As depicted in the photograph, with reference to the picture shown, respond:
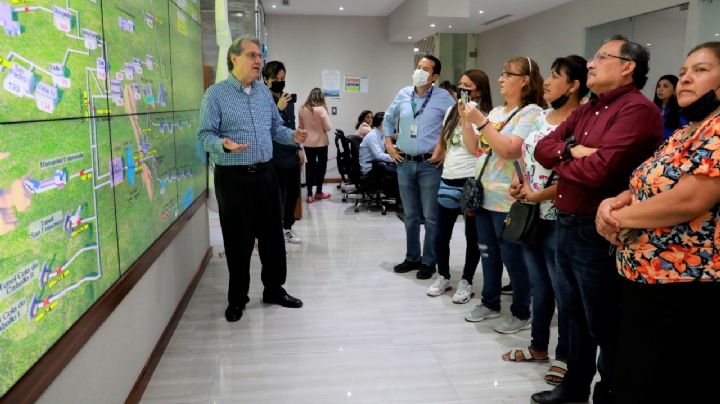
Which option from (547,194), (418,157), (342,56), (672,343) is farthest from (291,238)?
(342,56)

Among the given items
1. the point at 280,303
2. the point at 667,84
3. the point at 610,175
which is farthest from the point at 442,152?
the point at 667,84

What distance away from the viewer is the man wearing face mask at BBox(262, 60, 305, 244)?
4.16m

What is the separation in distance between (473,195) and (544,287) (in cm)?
63

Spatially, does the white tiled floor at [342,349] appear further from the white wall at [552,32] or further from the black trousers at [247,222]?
the white wall at [552,32]

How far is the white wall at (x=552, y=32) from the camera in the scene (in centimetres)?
586

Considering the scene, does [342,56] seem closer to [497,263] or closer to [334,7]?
[334,7]

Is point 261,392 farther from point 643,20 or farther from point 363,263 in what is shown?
point 643,20

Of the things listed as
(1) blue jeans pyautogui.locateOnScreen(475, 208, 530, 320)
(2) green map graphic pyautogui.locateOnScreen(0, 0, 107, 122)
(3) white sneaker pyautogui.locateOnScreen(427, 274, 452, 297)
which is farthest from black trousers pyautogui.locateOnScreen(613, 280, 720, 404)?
(3) white sneaker pyautogui.locateOnScreen(427, 274, 452, 297)

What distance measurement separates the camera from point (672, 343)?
1400mm

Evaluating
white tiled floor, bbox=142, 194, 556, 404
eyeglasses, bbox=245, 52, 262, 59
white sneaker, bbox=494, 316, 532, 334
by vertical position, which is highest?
eyeglasses, bbox=245, 52, 262, 59

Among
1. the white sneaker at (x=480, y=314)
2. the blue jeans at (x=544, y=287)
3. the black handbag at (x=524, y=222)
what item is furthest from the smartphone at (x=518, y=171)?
the white sneaker at (x=480, y=314)

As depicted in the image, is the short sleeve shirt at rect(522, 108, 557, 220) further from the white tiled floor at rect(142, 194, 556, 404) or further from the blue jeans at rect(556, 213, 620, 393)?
the white tiled floor at rect(142, 194, 556, 404)

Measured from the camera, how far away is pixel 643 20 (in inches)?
226

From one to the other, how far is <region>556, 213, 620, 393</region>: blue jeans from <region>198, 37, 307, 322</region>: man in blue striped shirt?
1.75 m
